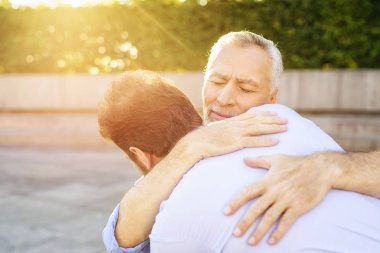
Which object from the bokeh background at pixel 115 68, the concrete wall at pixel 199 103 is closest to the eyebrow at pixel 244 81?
the bokeh background at pixel 115 68

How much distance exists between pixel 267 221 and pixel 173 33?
9.40m

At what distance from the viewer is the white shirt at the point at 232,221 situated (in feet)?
4.75

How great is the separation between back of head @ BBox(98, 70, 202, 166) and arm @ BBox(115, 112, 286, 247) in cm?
7

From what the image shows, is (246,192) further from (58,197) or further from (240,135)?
(58,197)

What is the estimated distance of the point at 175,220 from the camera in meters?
1.48

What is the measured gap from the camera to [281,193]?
1522 mm

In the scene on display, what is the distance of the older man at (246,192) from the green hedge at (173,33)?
7.06m

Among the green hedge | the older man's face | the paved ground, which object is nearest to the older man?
the older man's face

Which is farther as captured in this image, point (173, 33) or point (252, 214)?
point (173, 33)

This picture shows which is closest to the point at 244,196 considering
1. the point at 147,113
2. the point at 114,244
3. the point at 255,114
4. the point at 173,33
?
the point at 255,114

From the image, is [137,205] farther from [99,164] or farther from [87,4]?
[87,4]

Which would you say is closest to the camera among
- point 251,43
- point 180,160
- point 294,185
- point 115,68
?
point 294,185

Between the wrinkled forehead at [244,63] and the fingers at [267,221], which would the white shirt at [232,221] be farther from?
the wrinkled forehead at [244,63]

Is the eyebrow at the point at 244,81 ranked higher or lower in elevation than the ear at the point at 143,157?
higher
